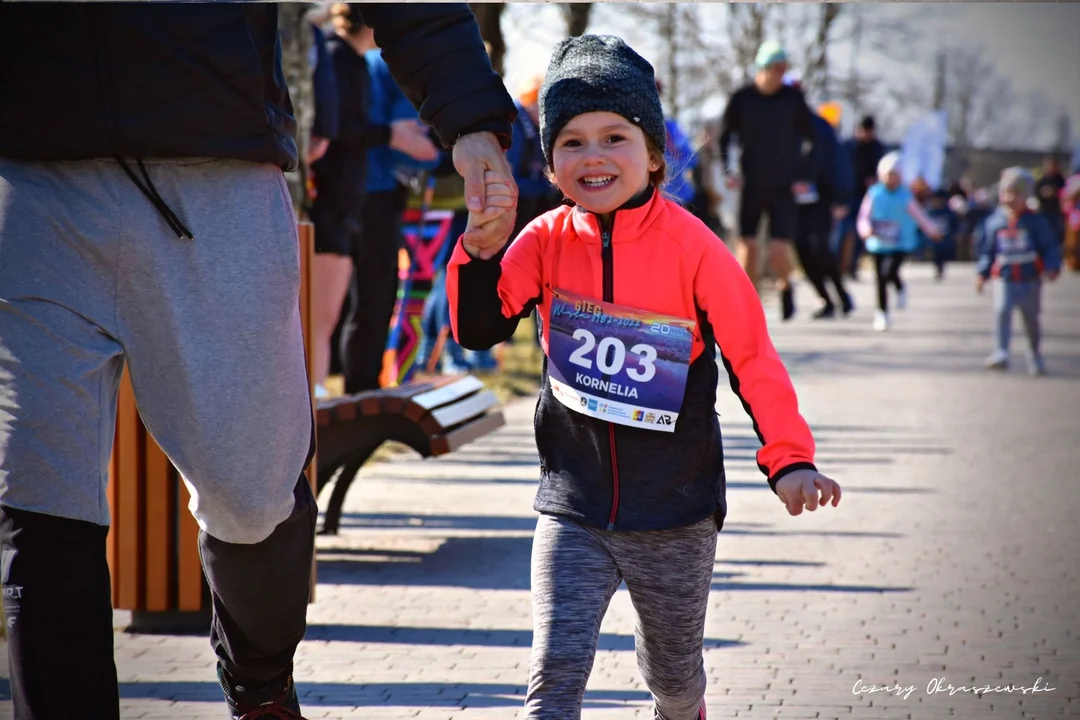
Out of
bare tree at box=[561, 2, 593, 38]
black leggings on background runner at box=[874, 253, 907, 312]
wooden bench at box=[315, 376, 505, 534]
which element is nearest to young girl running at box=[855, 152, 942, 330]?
black leggings on background runner at box=[874, 253, 907, 312]

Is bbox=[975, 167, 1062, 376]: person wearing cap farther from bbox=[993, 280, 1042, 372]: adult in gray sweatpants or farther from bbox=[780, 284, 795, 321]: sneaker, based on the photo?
bbox=[780, 284, 795, 321]: sneaker

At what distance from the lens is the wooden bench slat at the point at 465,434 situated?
18.5 feet

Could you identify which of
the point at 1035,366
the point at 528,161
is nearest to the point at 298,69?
the point at 528,161

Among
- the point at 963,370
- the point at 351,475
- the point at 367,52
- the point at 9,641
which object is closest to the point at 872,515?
the point at 351,475

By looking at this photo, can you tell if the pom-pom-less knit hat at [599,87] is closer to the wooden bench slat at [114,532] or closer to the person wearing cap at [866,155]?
the wooden bench slat at [114,532]

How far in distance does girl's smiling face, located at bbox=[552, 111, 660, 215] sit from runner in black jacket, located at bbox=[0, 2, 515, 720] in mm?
611

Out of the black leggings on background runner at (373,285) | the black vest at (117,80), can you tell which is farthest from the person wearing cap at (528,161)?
the black vest at (117,80)

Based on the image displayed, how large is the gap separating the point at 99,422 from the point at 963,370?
1176 cm

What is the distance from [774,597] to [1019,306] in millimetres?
8959

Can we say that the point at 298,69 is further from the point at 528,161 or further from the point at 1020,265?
the point at 1020,265

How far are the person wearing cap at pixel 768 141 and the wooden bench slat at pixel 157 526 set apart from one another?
29.3ft

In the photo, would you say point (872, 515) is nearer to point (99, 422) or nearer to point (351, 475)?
point (351, 475)

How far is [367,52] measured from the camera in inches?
321

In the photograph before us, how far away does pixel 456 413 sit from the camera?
592 centimetres
